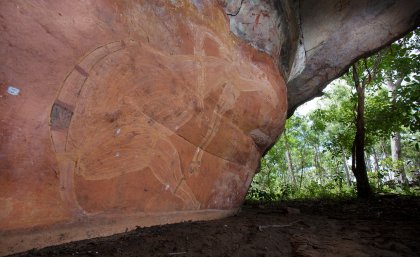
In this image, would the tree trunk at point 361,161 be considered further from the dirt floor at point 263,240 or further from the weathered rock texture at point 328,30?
the dirt floor at point 263,240

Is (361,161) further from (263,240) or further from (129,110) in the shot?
(129,110)

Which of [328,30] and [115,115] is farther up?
[328,30]

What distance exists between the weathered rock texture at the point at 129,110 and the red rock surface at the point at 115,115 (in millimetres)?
11

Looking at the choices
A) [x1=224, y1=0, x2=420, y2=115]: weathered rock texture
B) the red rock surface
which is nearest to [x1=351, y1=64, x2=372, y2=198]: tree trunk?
[x1=224, y1=0, x2=420, y2=115]: weathered rock texture

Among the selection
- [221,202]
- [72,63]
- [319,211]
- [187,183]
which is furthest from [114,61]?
[319,211]

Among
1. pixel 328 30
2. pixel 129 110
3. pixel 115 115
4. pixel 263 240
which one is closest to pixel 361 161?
pixel 328 30

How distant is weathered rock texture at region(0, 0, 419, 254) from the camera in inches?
84.6

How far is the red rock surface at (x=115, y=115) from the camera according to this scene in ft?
7.00

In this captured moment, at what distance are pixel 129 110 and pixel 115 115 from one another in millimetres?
174

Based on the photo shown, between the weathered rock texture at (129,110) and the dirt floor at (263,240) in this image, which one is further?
the dirt floor at (263,240)

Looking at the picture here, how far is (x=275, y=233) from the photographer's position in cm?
341

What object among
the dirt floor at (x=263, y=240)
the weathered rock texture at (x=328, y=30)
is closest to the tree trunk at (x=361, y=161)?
the weathered rock texture at (x=328, y=30)

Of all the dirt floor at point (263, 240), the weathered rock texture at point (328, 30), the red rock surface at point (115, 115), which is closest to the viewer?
the red rock surface at point (115, 115)

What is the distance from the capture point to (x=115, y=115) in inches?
110
